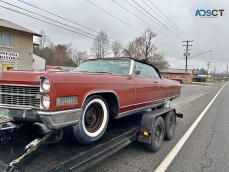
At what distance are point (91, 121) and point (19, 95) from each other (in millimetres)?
1167

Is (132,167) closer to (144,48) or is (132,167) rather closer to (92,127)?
(92,127)

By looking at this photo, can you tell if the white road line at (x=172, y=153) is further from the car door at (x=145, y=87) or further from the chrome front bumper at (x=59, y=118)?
the chrome front bumper at (x=59, y=118)

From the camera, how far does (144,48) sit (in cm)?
4291

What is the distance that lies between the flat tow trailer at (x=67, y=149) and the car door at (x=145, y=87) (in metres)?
0.49

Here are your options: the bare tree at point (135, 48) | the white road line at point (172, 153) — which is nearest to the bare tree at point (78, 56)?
the bare tree at point (135, 48)

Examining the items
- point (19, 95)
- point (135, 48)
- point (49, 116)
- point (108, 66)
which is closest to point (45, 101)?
point (49, 116)

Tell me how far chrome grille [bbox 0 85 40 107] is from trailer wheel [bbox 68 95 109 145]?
2.27 ft

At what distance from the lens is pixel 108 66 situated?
4.79 meters

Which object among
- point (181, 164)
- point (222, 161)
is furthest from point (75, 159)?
point (222, 161)

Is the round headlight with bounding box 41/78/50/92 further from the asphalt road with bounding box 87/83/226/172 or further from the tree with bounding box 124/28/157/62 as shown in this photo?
the tree with bounding box 124/28/157/62

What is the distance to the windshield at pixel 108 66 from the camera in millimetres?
4660

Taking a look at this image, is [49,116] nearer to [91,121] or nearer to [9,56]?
[91,121]

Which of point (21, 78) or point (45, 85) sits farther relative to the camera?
point (21, 78)

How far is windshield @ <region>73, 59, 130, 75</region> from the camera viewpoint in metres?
4.66
